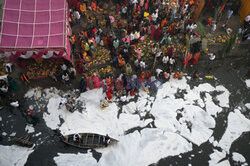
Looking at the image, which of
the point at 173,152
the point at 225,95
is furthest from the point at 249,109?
the point at 173,152

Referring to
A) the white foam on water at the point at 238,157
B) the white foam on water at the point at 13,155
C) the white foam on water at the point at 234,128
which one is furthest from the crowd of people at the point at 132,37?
the white foam on water at the point at 238,157

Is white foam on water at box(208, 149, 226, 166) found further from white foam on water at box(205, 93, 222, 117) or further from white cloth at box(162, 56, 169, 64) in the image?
white cloth at box(162, 56, 169, 64)

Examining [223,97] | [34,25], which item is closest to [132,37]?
[34,25]

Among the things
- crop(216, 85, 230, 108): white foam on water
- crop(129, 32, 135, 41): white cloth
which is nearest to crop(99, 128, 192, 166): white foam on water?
crop(216, 85, 230, 108): white foam on water

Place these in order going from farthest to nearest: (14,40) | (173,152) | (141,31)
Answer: (141,31)
(14,40)
(173,152)

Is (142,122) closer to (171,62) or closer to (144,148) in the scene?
(144,148)

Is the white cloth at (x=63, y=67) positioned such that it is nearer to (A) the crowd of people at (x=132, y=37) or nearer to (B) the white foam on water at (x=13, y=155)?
(A) the crowd of people at (x=132, y=37)

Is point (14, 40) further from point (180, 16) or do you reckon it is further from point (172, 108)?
point (180, 16)
